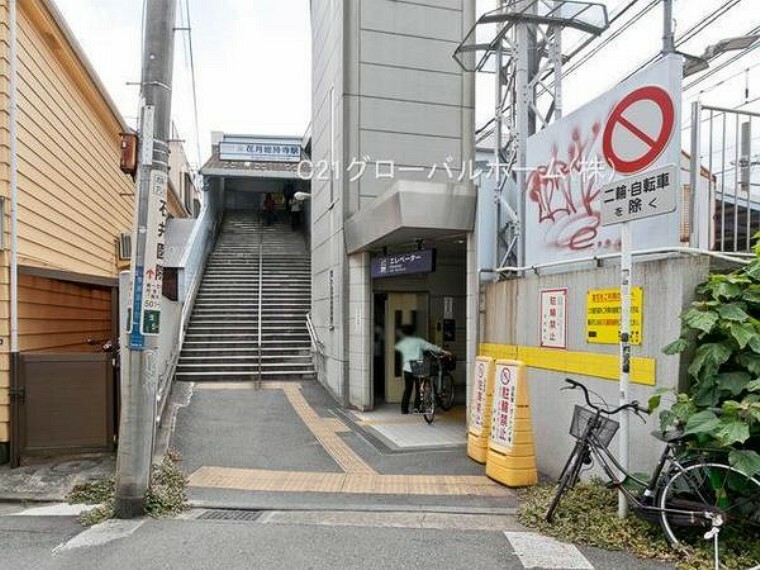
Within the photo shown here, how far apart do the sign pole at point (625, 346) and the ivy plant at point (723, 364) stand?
27cm

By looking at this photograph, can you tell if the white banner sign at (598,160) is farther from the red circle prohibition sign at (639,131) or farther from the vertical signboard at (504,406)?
the vertical signboard at (504,406)

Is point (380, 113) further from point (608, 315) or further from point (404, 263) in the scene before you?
point (608, 315)

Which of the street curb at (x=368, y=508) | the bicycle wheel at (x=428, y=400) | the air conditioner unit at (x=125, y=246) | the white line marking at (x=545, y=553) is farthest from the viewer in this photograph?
the air conditioner unit at (x=125, y=246)

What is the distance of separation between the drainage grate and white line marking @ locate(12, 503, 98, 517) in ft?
3.62

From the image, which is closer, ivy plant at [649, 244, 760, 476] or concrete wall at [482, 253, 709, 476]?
ivy plant at [649, 244, 760, 476]

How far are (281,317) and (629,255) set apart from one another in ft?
39.1

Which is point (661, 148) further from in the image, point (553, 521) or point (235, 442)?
point (235, 442)

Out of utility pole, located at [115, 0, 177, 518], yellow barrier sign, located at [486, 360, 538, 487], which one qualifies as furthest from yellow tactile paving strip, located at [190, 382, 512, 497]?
utility pole, located at [115, 0, 177, 518]

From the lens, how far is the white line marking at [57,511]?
17.9 feet

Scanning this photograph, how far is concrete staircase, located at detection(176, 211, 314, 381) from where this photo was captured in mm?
13523

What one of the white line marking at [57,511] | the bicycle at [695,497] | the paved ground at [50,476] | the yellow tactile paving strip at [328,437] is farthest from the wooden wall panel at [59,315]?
the bicycle at [695,497]

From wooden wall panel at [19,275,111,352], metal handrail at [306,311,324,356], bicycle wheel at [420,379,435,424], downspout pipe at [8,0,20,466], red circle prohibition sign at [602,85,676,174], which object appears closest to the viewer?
red circle prohibition sign at [602,85,676,174]

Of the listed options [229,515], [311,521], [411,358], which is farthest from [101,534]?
[411,358]

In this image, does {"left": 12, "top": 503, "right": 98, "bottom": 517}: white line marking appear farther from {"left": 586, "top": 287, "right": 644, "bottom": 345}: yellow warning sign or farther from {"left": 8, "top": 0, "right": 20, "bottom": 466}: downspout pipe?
{"left": 586, "top": 287, "right": 644, "bottom": 345}: yellow warning sign
